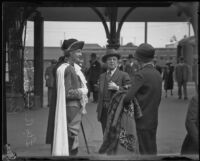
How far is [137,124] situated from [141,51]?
714mm

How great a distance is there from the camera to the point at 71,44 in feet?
16.7

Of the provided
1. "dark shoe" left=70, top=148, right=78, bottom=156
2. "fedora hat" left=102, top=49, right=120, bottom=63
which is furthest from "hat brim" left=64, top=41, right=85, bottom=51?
"dark shoe" left=70, top=148, right=78, bottom=156

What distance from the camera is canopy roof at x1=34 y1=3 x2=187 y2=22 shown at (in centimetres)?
474

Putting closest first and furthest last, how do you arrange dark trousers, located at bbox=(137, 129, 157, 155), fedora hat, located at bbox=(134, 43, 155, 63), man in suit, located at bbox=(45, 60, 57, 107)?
fedora hat, located at bbox=(134, 43, 155, 63) < dark trousers, located at bbox=(137, 129, 157, 155) < man in suit, located at bbox=(45, 60, 57, 107)

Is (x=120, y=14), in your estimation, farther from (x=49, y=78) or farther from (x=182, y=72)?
(x=49, y=78)

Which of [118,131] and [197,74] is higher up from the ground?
[197,74]

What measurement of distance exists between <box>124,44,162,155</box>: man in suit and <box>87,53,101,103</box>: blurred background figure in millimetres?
392

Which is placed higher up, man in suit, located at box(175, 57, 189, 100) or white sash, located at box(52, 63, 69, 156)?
man in suit, located at box(175, 57, 189, 100)

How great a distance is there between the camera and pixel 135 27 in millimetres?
5051

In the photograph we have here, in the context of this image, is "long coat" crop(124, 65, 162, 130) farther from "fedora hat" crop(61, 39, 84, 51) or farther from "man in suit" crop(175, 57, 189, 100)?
"fedora hat" crop(61, 39, 84, 51)

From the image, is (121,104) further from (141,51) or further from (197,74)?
(197,74)

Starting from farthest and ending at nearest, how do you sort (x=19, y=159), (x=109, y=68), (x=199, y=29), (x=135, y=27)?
(x=109, y=68)
(x=135, y=27)
(x=19, y=159)
(x=199, y=29)

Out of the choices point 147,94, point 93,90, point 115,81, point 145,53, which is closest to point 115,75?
point 115,81

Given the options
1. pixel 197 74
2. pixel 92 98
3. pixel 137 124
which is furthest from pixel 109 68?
pixel 197 74
